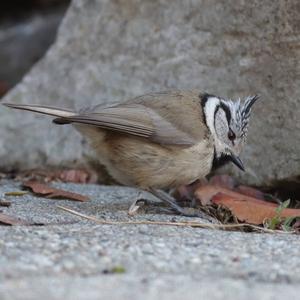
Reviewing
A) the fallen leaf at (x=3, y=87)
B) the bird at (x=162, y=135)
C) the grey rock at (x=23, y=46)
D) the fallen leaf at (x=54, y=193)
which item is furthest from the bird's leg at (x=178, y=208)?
the grey rock at (x=23, y=46)

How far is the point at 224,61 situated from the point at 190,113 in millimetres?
Answer: 774

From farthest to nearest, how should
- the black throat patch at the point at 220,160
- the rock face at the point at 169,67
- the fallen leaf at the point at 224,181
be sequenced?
the fallen leaf at the point at 224,181, the rock face at the point at 169,67, the black throat patch at the point at 220,160

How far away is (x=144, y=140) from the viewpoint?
14.7 ft

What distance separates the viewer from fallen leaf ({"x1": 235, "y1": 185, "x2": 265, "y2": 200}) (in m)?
5.00

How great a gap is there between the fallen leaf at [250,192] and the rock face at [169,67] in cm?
8

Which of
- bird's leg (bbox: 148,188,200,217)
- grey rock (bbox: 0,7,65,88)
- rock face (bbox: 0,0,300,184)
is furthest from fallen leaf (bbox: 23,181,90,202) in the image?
grey rock (bbox: 0,7,65,88)

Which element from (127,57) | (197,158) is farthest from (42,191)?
(127,57)

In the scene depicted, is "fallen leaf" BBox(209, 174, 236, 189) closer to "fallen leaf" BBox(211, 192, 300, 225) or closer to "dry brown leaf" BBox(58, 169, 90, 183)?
"fallen leaf" BBox(211, 192, 300, 225)

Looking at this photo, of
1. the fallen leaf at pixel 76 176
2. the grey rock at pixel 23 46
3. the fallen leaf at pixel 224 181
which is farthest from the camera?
the grey rock at pixel 23 46

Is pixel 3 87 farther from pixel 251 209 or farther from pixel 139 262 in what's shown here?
pixel 139 262

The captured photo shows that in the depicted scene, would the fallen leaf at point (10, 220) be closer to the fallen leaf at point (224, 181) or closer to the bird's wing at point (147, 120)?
the bird's wing at point (147, 120)

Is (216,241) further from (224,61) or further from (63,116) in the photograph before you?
(224,61)

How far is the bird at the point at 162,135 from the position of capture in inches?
175

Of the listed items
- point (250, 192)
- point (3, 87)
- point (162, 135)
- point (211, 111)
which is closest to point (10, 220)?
point (162, 135)
